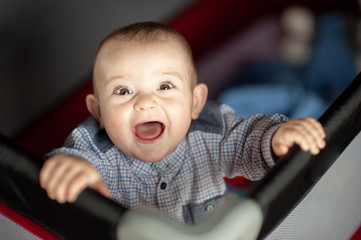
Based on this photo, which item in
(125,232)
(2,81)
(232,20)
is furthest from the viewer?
(232,20)

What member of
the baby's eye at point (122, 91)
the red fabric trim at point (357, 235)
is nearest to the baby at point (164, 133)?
the baby's eye at point (122, 91)

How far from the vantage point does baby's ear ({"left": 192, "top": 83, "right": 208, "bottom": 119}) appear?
0.79 m

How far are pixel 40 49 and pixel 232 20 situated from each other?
2.06ft

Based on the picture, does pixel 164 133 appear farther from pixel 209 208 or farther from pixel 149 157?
pixel 209 208

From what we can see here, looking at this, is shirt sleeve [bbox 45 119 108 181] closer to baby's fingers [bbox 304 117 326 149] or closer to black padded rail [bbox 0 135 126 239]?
black padded rail [bbox 0 135 126 239]

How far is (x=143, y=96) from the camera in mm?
684

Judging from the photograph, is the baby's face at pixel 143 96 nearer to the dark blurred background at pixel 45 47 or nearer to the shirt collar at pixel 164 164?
the shirt collar at pixel 164 164

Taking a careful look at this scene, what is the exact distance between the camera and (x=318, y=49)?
4.51 ft

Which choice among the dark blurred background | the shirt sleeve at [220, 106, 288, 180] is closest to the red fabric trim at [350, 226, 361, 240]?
the shirt sleeve at [220, 106, 288, 180]

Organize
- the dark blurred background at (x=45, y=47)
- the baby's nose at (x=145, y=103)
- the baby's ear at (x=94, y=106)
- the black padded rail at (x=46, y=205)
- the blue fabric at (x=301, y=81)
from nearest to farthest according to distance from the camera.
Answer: the black padded rail at (x=46, y=205), the baby's nose at (x=145, y=103), the baby's ear at (x=94, y=106), the dark blurred background at (x=45, y=47), the blue fabric at (x=301, y=81)

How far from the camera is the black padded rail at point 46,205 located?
48 cm

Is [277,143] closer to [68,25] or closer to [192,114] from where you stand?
[192,114]

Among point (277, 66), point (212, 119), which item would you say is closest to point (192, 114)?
point (212, 119)

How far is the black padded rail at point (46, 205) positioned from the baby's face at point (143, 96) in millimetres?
187
